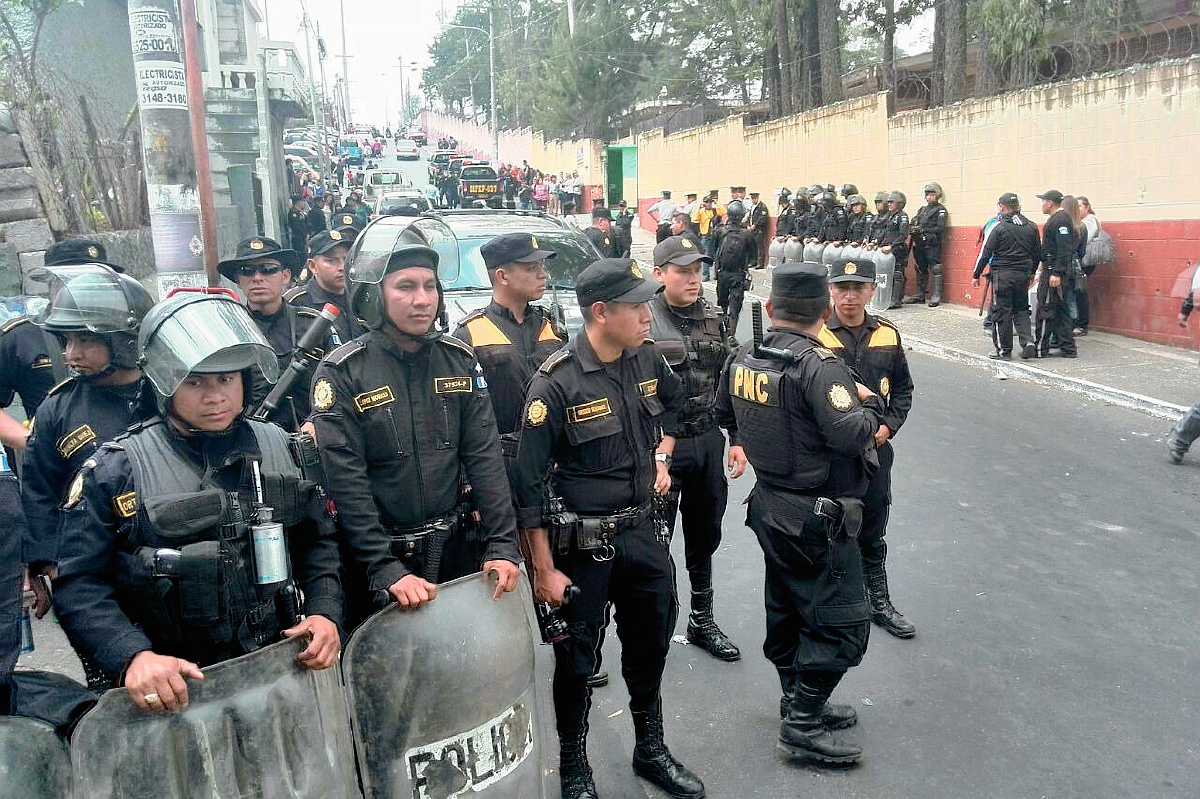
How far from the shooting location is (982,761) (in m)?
3.55

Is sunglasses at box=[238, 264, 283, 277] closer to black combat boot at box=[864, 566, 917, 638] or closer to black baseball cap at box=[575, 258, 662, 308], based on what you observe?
black baseball cap at box=[575, 258, 662, 308]

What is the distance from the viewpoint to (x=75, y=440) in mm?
3307

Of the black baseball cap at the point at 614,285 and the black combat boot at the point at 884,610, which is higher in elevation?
the black baseball cap at the point at 614,285

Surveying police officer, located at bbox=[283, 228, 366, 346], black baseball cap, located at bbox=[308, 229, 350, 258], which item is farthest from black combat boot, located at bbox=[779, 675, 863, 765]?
black baseball cap, located at bbox=[308, 229, 350, 258]

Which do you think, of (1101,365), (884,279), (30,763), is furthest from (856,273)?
(884,279)

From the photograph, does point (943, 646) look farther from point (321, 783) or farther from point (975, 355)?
point (975, 355)

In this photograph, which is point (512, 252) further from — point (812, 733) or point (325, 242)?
point (812, 733)

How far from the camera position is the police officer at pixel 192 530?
223cm

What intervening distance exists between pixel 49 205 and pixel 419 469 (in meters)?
9.34

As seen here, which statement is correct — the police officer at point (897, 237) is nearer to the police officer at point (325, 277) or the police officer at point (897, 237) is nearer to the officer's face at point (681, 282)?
the police officer at point (325, 277)

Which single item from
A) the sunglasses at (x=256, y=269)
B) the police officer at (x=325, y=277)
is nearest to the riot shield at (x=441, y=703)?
the sunglasses at (x=256, y=269)

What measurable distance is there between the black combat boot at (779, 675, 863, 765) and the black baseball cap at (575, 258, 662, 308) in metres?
1.56

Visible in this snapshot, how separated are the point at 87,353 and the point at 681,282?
262cm

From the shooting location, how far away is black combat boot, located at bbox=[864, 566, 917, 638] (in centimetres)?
459
